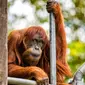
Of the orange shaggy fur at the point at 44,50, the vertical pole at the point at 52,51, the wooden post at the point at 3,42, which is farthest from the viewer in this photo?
the orange shaggy fur at the point at 44,50

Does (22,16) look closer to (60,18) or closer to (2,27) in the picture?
(60,18)

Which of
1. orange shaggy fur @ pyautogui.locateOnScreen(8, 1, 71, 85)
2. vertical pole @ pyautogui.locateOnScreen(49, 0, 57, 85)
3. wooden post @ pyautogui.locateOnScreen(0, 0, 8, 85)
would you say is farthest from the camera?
orange shaggy fur @ pyautogui.locateOnScreen(8, 1, 71, 85)

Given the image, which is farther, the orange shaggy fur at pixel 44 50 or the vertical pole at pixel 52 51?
the orange shaggy fur at pixel 44 50

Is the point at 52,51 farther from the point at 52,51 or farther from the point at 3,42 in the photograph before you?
the point at 3,42

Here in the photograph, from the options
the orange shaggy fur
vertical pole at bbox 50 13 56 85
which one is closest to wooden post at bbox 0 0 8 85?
vertical pole at bbox 50 13 56 85

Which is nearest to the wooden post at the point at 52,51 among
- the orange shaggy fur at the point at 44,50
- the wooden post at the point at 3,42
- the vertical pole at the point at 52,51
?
the vertical pole at the point at 52,51

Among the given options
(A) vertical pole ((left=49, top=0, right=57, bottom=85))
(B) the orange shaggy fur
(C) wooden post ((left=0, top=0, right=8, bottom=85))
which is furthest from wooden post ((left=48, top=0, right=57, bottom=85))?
(B) the orange shaggy fur

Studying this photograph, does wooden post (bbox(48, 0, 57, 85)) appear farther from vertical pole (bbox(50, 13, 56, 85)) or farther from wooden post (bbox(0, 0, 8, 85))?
wooden post (bbox(0, 0, 8, 85))

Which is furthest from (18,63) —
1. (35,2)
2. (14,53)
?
(35,2)

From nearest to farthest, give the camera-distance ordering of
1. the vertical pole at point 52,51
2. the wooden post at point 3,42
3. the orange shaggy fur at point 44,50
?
1. the wooden post at point 3,42
2. the vertical pole at point 52,51
3. the orange shaggy fur at point 44,50

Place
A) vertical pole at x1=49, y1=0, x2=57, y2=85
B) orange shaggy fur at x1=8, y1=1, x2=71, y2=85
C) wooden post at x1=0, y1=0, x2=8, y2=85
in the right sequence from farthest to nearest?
orange shaggy fur at x1=8, y1=1, x2=71, y2=85 → vertical pole at x1=49, y1=0, x2=57, y2=85 → wooden post at x1=0, y1=0, x2=8, y2=85

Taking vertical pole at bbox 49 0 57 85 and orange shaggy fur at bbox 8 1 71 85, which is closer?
vertical pole at bbox 49 0 57 85

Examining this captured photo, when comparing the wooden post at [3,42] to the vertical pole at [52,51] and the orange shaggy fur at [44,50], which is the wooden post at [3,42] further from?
the orange shaggy fur at [44,50]

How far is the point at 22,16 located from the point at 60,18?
5.58 meters
